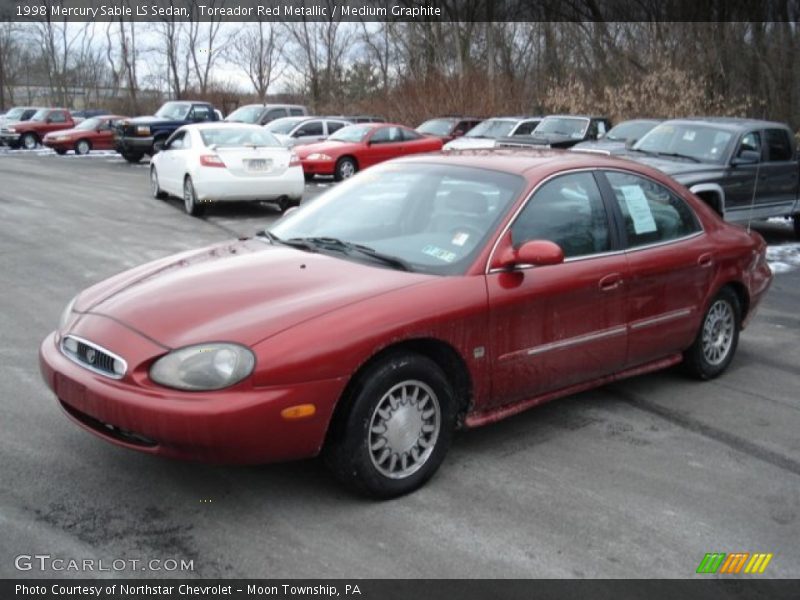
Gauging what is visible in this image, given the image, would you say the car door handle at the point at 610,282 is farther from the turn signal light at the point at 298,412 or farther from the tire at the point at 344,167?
the tire at the point at 344,167

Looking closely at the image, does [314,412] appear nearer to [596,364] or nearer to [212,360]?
[212,360]

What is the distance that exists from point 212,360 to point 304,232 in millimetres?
1565

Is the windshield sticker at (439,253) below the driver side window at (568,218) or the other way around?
below

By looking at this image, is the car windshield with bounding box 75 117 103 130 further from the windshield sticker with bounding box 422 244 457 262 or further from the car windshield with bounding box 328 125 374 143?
the windshield sticker with bounding box 422 244 457 262

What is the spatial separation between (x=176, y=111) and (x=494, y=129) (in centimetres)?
1128

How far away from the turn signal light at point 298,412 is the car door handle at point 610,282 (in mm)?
1957

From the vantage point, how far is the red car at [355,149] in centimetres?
1872

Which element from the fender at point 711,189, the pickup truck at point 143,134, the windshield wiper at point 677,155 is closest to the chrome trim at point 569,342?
the fender at point 711,189

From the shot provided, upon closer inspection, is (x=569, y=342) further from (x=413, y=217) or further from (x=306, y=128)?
(x=306, y=128)

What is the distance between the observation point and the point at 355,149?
19.1 metres

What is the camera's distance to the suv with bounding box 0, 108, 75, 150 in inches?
1304

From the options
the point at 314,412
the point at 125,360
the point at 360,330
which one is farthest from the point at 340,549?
the point at 125,360

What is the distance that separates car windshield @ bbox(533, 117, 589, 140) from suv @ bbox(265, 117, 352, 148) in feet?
18.7

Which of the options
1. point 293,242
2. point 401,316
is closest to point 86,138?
point 293,242
